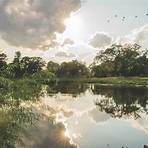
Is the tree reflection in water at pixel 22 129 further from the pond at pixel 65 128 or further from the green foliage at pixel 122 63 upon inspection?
the green foliage at pixel 122 63

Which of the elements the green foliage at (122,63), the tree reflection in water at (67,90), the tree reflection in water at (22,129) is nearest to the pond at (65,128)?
the tree reflection in water at (22,129)

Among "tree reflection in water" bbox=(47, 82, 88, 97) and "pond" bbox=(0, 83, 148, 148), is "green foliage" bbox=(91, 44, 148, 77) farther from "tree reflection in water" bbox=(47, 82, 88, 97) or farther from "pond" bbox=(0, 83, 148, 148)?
"pond" bbox=(0, 83, 148, 148)

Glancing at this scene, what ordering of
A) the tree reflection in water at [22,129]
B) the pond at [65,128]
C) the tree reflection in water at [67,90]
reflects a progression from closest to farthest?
1. the tree reflection in water at [22,129]
2. the pond at [65,128]
3. the tree reflection in water at [67,90]

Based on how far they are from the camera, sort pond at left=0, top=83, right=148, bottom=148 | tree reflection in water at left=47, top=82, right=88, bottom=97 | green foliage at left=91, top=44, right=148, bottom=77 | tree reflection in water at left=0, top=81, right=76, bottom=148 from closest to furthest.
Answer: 1. tree reflection in water at left=0, top=81, right=76, bottom=148
2. pond at left=0, top=83, right=148, bottom=148
3. tree reflection in water at left=47, top=82, right=88, bottom=97
4. green foliage at left=91, top=44, right=148, bottom=77

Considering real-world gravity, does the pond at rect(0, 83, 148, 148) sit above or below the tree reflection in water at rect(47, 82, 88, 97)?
below

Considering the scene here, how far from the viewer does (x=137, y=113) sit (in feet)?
137

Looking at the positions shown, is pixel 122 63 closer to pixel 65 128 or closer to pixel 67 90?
pixel 67 90

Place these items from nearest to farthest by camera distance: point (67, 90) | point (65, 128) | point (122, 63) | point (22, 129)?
point (22, 129) < point (65, 128) < point (67, 90) < point (122, 63)

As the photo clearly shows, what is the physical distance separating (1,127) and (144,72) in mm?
144759

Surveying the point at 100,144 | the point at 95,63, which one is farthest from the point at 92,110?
the point at 95,63

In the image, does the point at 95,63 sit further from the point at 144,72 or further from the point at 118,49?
the point at 144,72

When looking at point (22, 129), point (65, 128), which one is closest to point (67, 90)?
point (65, 128)

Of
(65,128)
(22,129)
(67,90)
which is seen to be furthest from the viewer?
(67,90)

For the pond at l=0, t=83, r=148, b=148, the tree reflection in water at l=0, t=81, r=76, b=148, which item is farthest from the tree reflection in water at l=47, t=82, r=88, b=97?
the tree reflection in water at l=0, t=81, r=76, b=148
